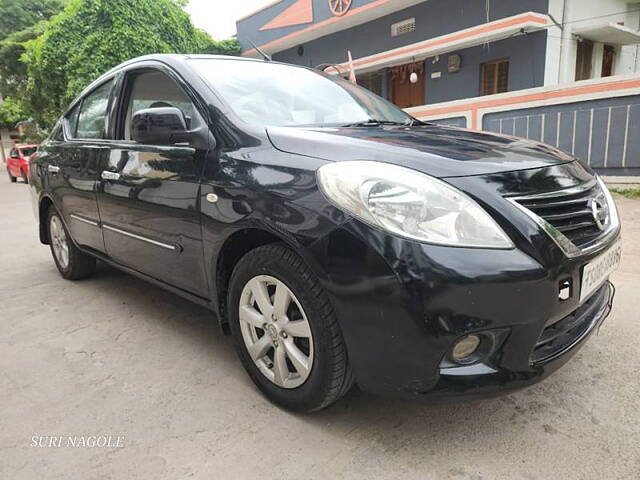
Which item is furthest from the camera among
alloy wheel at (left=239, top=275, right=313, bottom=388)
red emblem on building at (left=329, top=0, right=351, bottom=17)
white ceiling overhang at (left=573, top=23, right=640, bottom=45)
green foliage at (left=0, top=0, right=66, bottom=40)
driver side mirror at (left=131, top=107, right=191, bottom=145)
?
green foliage at (left=0, top=0, right=66, bottom=40)

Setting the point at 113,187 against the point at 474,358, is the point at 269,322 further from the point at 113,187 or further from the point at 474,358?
the point at 113,187

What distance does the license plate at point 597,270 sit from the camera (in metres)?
1.70

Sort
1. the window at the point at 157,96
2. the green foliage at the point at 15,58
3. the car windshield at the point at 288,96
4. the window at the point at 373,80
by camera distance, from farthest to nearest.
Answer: the green foliage at the point at 15,58 → the window at the point at 373,80 → the window at the point at 157,96 → the car windshield at the point at 288,96

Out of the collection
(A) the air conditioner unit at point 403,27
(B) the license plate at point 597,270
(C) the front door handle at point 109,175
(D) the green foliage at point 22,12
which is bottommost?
(B) the license plate at point 597,270

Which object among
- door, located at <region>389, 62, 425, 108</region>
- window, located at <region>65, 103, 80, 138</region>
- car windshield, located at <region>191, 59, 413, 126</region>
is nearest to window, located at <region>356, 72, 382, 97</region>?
door, located at <region>389, 62, 425, 108</region>

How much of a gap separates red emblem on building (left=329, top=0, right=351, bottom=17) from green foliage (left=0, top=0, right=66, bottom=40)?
60.0 feet

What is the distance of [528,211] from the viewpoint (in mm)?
1595

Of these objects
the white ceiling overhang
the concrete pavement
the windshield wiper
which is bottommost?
the concrete pavement

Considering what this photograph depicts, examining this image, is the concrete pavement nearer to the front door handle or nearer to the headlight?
the headlight

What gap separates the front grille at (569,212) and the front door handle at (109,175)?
7.31 ft

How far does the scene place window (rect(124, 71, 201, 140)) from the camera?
2.42 meters

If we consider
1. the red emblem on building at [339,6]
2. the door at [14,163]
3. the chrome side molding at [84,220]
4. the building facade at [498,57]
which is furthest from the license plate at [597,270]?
the door at [14,163]

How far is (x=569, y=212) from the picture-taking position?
174cm

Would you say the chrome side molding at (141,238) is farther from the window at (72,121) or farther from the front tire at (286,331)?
the window at (72,121)
